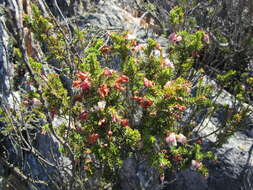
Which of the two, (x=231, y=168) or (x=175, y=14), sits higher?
(x=175, y=14)

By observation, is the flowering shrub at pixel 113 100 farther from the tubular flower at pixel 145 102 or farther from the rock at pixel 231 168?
the rock at pixel 231 168

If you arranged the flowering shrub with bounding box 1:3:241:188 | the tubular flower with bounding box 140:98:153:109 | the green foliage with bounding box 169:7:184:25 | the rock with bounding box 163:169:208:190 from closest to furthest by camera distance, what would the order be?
the flowering shrub with bounding box 1:3:241:188 → the tubular flower with bounding box 140:98:153:109 → the green foliage with bounding box 169:7:184:25 → the rock with bounding box 163:169:208:190

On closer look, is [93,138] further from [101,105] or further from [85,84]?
[85,84]

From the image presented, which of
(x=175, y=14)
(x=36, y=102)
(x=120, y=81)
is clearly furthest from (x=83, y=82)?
(x=175, y=14)

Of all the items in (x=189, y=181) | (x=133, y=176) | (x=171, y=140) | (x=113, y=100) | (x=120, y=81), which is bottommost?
(x=189, y=181)

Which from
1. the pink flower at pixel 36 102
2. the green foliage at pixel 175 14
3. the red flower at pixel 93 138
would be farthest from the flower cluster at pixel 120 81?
the green foliage at pixel 175 14

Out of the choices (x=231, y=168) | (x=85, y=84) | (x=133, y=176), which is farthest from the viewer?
(x=231, y=168)

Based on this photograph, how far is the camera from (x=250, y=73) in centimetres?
568

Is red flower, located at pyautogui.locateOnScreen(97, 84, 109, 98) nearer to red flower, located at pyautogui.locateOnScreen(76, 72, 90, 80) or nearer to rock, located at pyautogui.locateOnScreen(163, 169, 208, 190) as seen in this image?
red flower, located at pyautogui.locateOnScreen(76, 72, 90, 80)

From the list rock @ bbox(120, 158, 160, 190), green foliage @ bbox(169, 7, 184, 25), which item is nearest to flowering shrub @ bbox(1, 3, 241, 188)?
green foliage @ bbox(169, 7, 184, 25)

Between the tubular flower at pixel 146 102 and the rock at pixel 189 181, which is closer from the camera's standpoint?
the tubular flower at pixel 146 102

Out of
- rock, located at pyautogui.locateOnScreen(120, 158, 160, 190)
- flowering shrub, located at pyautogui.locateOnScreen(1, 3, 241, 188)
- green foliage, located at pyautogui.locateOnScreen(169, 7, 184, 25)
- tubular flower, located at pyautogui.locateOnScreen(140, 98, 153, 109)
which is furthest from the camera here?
rock, located at pyautogui.locateOnScreen(120, 158, 160, 190)

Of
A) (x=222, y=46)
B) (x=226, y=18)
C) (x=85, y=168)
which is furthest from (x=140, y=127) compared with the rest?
(x=226, y=18)

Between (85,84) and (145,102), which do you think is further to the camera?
(145,102)
